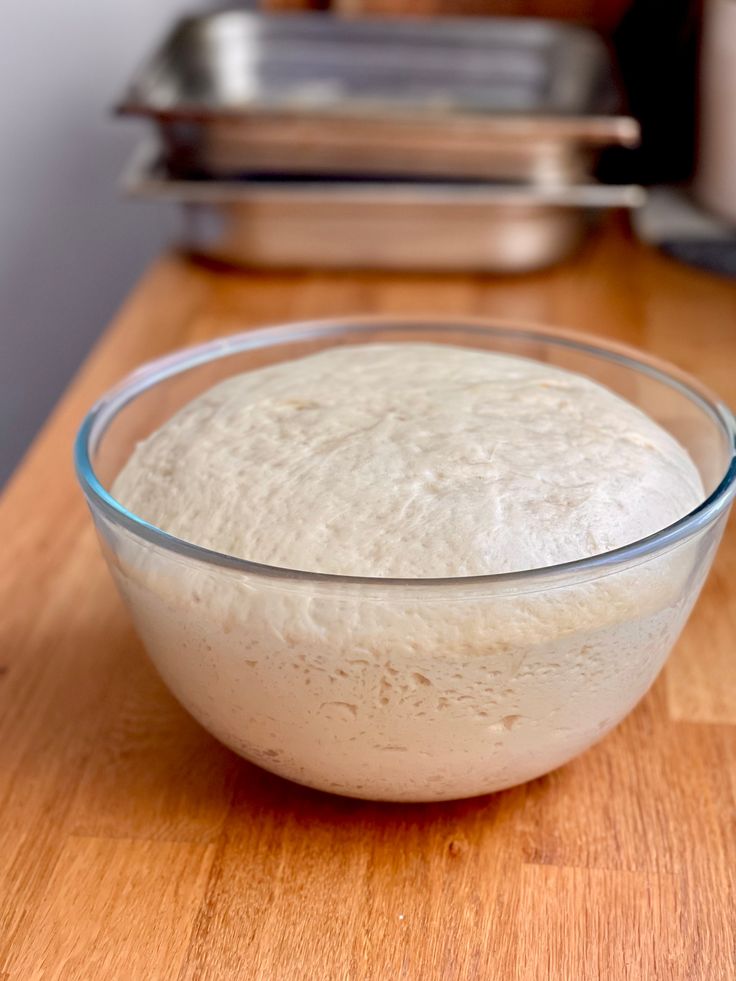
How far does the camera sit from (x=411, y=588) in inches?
17.5

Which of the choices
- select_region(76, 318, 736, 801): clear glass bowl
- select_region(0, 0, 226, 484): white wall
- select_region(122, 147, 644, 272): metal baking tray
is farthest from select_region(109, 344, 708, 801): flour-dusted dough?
select_region(0, 0, 226, 484): white wall

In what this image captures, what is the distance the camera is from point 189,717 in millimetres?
632

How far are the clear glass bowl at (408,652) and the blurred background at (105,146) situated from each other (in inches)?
34.4

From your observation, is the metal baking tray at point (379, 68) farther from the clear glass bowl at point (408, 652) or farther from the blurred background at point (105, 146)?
the clear glass bowl at point (408, 652)

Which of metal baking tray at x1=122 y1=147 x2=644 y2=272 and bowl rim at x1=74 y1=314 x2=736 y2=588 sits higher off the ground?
bowl rim at x1=74 y1=314 x2=736 y2=588

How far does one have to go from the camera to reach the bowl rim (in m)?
0.45

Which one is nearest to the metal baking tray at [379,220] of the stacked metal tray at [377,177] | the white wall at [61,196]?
the stacked metal tray at [377,177]

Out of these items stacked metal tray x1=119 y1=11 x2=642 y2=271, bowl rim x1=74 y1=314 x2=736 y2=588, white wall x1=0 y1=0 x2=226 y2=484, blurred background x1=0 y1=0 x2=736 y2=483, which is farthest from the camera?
white wall x1=0 y1=0 x2=226 y2=484

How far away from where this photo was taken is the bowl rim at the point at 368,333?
45 centimetres

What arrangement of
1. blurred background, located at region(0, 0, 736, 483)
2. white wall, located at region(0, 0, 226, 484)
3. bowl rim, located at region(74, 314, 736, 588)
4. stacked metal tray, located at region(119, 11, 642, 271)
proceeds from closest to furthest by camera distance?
bowl rim, located at region(74, 314, 736, 588) → stacked metal tray, located at region(119, 11, 642, 271) → blurred background, located at region(0, 0, 736, 483) → white wall, located at region(0, 0, 226, 484)

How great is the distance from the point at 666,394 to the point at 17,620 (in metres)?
0.44

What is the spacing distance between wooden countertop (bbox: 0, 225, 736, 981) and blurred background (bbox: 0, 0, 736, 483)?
75 cm

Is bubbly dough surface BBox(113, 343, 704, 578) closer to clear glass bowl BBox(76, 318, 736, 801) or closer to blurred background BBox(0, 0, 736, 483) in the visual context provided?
clear glass bowl BBox(76, 318, 736, 801)

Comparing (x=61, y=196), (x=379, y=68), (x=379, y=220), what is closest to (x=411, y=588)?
(x=379, y=220)
